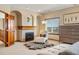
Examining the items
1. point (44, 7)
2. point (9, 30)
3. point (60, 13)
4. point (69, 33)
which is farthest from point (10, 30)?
point (69, 33)

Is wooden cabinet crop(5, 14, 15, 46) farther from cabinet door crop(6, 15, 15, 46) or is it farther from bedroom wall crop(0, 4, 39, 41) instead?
bedroom wall crop(0, 4, 39, 41)

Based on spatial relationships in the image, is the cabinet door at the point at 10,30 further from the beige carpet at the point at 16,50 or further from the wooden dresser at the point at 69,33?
the wooden dresser at the point at 69,33

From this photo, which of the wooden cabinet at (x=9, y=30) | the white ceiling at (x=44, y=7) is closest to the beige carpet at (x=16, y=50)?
the wooden cabinet at (x=9, y=30)

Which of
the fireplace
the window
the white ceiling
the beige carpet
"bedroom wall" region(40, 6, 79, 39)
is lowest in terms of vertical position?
the beige carpet

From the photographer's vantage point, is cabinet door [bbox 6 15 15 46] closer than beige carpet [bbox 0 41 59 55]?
No

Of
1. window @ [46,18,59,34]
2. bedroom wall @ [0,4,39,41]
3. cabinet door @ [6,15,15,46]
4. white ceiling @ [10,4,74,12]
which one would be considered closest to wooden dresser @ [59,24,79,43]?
window @ [46,18,59,34]

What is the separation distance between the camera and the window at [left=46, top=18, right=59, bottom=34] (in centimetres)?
282

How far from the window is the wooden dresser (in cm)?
10

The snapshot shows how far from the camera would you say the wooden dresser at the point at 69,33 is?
8.92 ft

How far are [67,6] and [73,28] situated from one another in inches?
17.6

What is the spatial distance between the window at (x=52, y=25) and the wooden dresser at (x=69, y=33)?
101 mm

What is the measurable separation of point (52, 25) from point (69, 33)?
0.38 m
